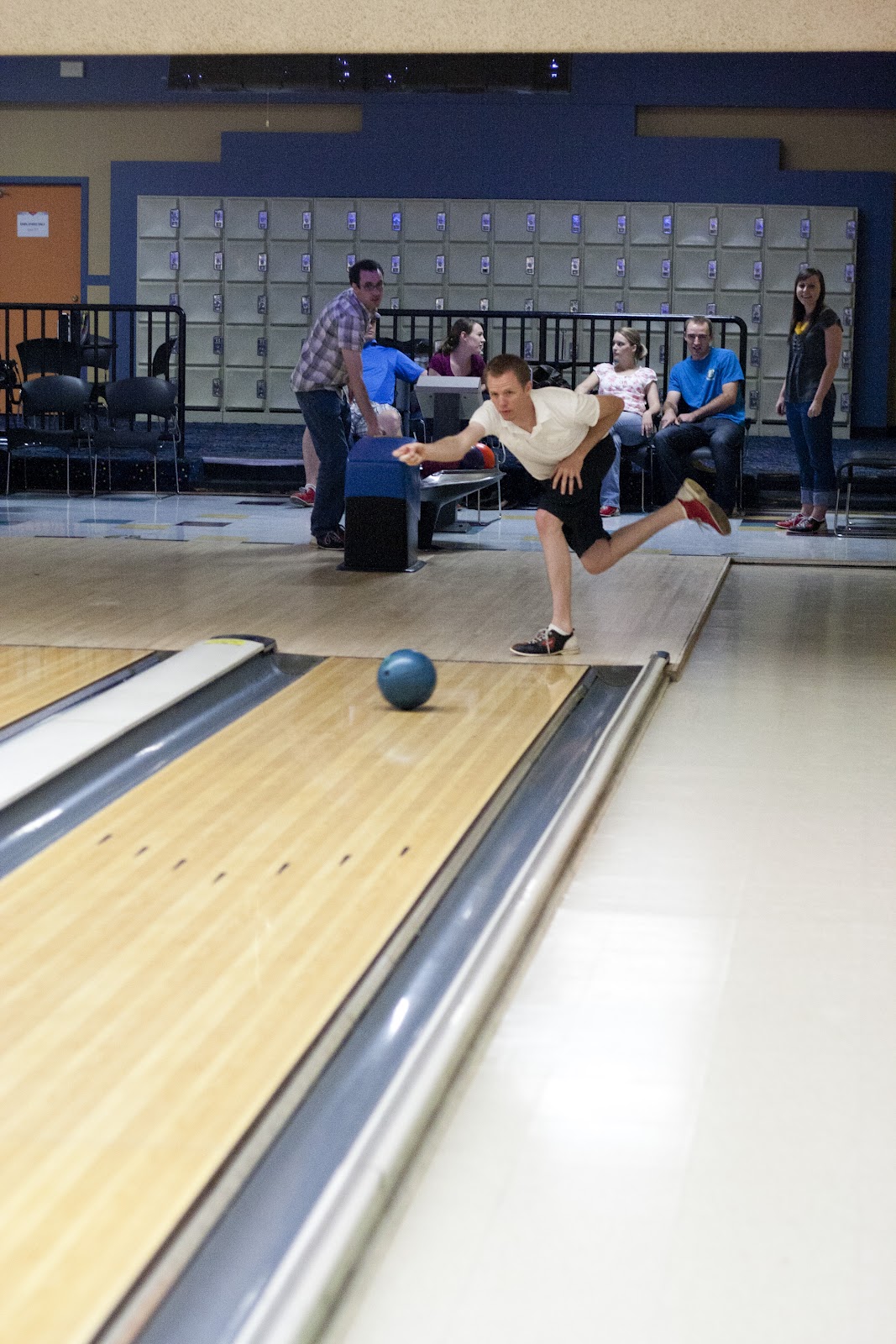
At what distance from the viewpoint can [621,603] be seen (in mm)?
6301

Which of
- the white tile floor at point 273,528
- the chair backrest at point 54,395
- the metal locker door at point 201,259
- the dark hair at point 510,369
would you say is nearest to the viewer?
the dark hair at point 510,369

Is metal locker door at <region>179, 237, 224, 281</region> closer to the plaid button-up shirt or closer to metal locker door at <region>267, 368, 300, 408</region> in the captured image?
metal locker door at <region>267, 368, 300, 408</region>

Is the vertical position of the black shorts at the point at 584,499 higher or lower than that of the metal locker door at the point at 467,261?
lower

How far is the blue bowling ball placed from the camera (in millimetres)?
4406

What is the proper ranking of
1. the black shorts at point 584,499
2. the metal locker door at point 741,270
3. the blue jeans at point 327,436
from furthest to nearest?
the metal locker door at point 741,270
the blue jeans at point 327,436
the black shorts at point 584,499

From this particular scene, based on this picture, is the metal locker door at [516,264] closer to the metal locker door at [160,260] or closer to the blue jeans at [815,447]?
the metal locker door at [160,260]

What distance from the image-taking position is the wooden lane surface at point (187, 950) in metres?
1.88

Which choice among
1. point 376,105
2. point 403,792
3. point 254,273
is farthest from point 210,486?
point 403,792

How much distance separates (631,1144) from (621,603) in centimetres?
433

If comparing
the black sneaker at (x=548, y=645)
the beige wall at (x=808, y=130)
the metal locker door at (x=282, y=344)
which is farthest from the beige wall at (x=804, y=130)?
the black sneaker at (x=548, y=645)

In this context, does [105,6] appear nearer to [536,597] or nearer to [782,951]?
[536,597]

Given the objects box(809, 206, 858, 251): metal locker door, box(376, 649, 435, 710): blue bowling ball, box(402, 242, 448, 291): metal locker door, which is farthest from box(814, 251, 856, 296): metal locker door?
box(376, 649, 435, 710): blue bowling ball

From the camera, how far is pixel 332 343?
7.22m

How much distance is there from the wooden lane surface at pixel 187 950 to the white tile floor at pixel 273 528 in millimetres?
3815
